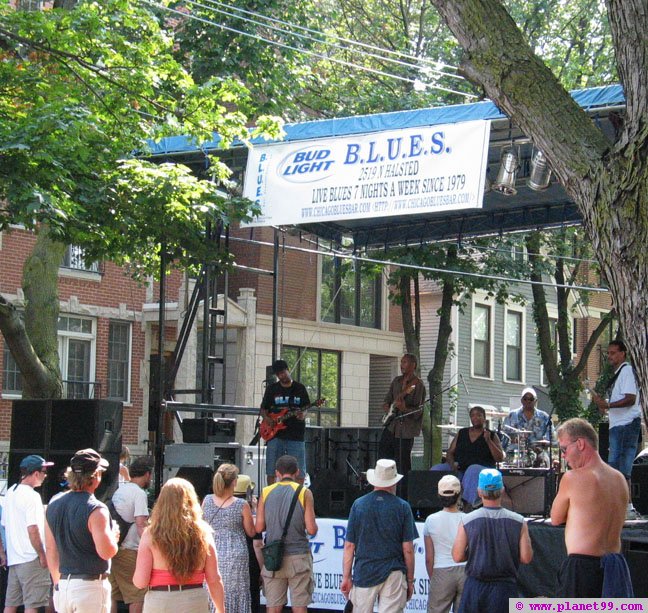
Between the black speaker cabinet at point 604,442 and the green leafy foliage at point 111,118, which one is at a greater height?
the green leafy foliage at point 111,118

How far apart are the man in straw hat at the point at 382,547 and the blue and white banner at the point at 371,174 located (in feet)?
15.3

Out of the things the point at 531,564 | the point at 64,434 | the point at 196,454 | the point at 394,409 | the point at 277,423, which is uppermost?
the point at 394,409

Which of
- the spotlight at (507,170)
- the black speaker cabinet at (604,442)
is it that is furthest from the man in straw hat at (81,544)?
the spotlight at (507,170)

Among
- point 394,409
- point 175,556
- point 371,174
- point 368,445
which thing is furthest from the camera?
point 368,445

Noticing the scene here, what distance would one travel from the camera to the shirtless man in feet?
23.6

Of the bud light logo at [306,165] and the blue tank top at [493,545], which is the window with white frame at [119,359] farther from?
the blue tank top at [493,545]

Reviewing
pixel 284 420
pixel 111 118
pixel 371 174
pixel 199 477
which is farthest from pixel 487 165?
pixel 199 477

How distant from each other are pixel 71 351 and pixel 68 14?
1241 cm

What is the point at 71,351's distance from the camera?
82.6 ft

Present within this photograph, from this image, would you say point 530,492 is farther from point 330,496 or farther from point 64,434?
point 64,434

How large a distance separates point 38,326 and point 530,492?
7769mm

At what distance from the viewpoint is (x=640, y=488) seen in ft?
38.5

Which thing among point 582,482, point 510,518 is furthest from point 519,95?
point 510,518

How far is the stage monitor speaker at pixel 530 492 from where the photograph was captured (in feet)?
42.2
